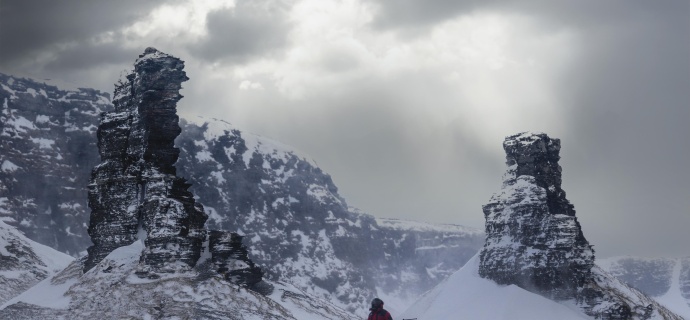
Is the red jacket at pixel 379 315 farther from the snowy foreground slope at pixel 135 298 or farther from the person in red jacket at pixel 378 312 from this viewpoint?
the snowy foreground slope at pixel 135 298

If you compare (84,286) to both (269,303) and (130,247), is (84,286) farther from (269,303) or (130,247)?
(269,303)

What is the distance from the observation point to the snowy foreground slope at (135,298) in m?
104

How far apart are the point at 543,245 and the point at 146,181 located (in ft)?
207

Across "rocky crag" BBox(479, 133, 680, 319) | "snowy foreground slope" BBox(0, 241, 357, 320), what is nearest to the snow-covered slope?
"rocky crag" BBox(479, 133, 680, 319)

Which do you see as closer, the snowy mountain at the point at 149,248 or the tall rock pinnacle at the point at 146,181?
the snowy mountain at the point at 149,248

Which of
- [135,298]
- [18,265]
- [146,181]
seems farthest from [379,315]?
[18,265]

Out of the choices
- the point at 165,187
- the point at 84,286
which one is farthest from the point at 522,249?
the point at 84,286

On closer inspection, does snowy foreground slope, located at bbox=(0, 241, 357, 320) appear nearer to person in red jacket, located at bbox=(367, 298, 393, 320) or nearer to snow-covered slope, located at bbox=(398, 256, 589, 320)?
snow-covered slope, located at bbox=(398, 256, 589, 320)

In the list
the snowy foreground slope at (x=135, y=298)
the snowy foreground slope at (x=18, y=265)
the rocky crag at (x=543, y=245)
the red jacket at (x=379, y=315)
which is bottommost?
the red jacket at (x=379, y=315)

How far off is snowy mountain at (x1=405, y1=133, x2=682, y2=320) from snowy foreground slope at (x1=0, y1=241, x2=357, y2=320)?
4070cm

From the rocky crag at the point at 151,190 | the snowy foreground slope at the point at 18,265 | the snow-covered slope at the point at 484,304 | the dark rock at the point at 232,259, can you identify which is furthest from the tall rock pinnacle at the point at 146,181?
the snow-covered slope at the point at 484,304

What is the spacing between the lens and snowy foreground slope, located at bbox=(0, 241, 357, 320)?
341ft

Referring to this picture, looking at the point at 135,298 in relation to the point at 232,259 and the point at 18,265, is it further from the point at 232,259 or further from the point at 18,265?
the point at 18,265

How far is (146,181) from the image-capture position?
11962cm
